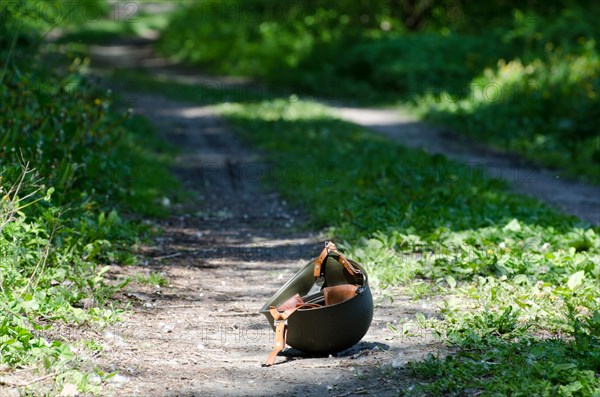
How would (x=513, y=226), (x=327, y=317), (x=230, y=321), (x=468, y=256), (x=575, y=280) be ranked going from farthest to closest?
(x=513, y=226)
(x=468, y=256)
(x=575, y=280)
(x=230, y=321)
(x=327, y=317)

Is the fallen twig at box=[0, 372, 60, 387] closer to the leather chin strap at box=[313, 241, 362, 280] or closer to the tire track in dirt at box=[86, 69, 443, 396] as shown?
the tire track in dirt at box=[86, 69, 443, 396]

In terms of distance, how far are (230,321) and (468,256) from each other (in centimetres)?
209

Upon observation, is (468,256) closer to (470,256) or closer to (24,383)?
(470,256)

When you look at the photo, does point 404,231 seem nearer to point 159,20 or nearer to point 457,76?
point 457,76

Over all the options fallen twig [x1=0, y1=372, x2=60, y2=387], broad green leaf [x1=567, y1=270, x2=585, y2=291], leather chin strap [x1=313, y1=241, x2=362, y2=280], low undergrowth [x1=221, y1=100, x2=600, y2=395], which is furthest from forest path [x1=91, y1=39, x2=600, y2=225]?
fallen twig [x1=0, y1=372, x2=60, y2=387]

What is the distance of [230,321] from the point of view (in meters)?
5.62

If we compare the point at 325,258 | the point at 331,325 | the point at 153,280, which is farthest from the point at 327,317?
the point at 153,280

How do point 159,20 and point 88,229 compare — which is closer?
point 88,229

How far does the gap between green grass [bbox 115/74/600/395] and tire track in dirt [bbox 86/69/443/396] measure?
0.25m

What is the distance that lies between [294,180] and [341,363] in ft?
19.2

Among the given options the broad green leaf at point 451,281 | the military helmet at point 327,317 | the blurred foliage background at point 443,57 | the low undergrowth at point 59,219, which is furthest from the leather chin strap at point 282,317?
the blurred foliage background at point 443,57

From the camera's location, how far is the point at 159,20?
124 feet

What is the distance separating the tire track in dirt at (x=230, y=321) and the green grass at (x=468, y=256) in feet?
0.81

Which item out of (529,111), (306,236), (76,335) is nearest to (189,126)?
(529,111)
